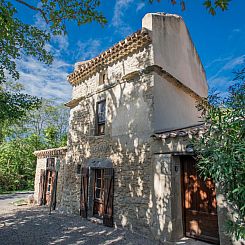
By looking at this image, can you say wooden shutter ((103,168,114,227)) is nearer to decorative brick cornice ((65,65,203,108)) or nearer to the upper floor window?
decorative brick cornice ((65,65,203,108))

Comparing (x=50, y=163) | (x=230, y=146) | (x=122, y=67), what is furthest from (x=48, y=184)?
(x=230, y=146)

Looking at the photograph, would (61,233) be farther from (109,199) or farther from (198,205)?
(198,205)

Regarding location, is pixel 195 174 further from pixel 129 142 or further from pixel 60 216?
pixel 60 216

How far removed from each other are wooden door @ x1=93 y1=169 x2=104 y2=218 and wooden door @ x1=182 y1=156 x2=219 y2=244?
10.8 feet

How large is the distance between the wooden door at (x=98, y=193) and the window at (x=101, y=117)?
5.34 ft

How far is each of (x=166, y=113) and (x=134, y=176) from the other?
2.37m

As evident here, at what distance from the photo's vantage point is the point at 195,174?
17.1 feet

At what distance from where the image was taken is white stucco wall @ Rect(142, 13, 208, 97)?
6961 mm

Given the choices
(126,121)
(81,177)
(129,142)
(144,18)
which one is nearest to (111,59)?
(144,18)

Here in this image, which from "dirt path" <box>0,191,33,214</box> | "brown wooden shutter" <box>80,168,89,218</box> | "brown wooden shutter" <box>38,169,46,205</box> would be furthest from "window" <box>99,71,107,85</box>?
"dirt path" <box>0,191,33,214</box>

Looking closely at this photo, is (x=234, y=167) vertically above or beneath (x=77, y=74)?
beneath

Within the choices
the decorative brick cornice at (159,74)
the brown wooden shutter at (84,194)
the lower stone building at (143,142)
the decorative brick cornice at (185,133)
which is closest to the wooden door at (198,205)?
the lower stone building at (143,142)

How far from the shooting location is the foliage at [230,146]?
2848mm

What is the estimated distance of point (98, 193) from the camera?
25.0 feet
